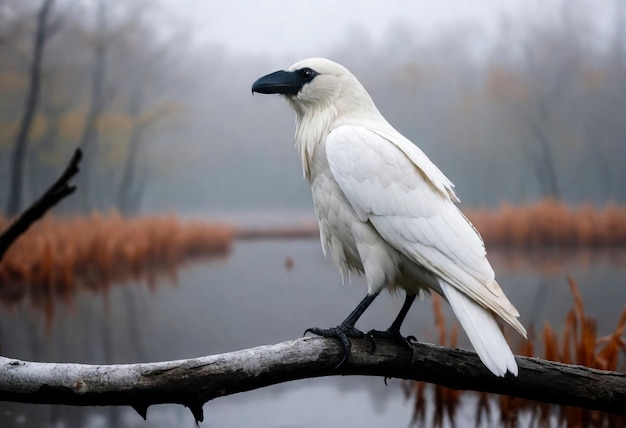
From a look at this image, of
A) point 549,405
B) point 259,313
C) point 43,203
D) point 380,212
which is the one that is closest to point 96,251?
point 259,313

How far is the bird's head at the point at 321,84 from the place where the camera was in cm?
177

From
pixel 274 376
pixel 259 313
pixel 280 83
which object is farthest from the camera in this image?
pixel 259 313

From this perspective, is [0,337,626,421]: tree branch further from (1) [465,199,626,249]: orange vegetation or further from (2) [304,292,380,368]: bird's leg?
(1) [465,199,626,249]: orange vegetation

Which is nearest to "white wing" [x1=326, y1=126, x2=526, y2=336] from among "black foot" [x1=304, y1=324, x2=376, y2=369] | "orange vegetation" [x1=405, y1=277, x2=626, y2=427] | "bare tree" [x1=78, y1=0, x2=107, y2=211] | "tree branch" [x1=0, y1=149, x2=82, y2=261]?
"black foot" [x1=304, y1=324, x2=376, y2=369]

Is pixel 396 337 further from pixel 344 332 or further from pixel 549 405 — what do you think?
pixel 549 405

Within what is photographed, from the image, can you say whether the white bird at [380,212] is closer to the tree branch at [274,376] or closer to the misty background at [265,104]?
the tree branch at [274,376]

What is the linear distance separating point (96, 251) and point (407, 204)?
216cm

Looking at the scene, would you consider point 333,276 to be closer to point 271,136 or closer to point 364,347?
point 271,136

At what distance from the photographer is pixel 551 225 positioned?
10.8 feet

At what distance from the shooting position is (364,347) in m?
1.53

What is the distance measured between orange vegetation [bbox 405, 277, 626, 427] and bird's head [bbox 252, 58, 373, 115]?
51.2 inches

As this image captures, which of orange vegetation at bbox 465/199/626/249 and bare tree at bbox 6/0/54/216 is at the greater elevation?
bare tree at bbox 6/0/54/216

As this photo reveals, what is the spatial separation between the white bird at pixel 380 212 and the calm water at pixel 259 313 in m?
1.37

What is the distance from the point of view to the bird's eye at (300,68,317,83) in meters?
1.79
